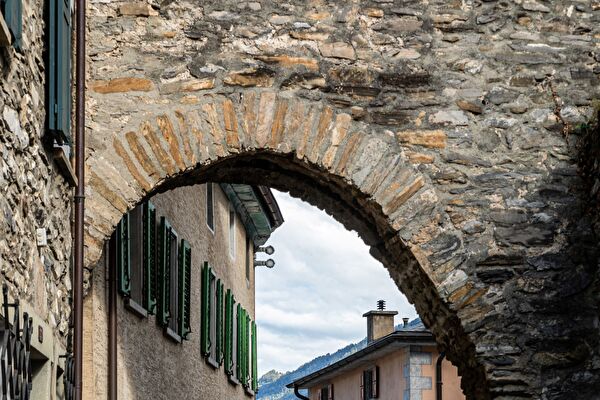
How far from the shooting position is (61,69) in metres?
6.77

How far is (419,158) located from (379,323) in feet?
80.2

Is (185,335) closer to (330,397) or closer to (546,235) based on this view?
(546,235)

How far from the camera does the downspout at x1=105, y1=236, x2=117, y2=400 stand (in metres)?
9.99

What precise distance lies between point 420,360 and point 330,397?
8.92 m

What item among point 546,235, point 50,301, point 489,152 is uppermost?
point 489,152

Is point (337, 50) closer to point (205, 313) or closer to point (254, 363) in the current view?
point (205, 313)

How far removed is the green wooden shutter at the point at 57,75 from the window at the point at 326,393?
2585 centimetres

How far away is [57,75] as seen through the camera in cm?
668

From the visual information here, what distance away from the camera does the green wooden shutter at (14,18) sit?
17.4 feet

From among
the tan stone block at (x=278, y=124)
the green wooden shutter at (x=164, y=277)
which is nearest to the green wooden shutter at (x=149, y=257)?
the green wooden shutter at (x=164, y=277)

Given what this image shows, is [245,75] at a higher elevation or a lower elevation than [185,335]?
higher

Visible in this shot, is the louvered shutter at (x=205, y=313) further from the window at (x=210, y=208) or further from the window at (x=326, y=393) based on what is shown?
the window at (x=326, y=393)

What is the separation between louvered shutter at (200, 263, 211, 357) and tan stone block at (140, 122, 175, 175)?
7.65 meters

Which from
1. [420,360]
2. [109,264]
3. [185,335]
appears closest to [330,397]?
[420,360]
